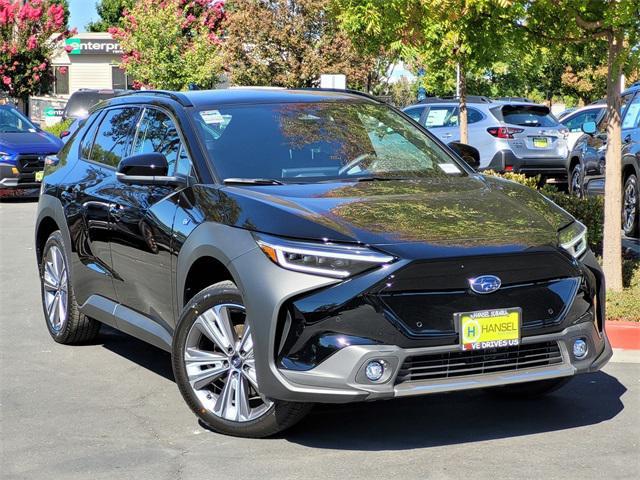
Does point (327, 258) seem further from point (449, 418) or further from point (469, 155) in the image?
point (469, 155)

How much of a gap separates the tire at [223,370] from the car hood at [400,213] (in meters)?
0.43

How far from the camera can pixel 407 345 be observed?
5082 mm

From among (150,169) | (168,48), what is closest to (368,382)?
(150,169)

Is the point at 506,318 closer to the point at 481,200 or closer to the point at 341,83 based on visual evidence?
the point at 481,200

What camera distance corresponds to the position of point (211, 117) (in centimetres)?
654

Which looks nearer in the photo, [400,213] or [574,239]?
[400,213]

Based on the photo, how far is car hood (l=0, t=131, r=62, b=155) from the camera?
19.5 metres

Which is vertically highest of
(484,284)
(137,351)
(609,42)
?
(609,42)

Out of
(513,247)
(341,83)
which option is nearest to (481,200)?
(513,247)

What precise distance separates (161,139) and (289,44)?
985 inches

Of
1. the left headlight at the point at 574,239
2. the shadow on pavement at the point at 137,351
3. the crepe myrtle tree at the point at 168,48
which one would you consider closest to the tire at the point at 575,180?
the shadow on pavement at the point at 137,351

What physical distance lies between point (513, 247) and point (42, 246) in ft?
14.4

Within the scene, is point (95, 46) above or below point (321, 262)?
above

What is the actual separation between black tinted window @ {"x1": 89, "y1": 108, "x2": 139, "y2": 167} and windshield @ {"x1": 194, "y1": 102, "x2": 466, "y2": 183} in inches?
37.0
